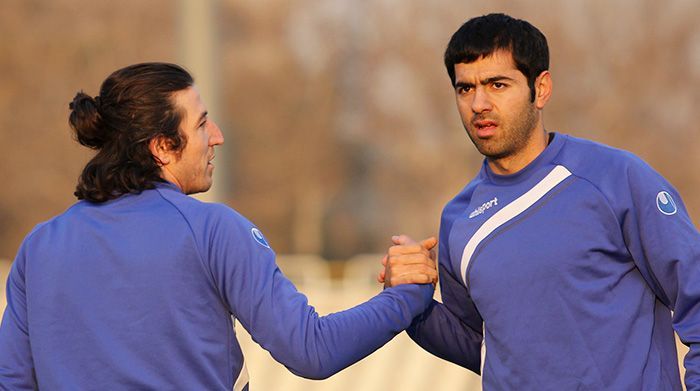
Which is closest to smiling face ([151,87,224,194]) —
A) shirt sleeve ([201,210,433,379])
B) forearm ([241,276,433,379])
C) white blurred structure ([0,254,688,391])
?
shirt sleeve ([201,210,433,379])

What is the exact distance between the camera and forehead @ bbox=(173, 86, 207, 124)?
13.3 ft

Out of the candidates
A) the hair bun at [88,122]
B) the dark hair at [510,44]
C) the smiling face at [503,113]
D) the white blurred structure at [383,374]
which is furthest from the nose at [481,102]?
the white blurred structure at [383,374]

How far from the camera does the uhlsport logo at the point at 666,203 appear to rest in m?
4.21

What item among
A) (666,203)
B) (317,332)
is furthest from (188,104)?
(666,203)

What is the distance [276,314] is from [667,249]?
1.18m

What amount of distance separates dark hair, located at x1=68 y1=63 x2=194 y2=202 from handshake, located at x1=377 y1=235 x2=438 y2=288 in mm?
836

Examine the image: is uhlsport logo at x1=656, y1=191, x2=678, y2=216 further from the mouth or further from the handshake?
the handshake

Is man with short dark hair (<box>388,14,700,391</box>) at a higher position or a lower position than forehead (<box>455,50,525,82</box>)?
lower

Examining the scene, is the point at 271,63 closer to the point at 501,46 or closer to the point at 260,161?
the point at 260,161

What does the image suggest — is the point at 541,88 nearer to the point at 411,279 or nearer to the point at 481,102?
the point at 481,102

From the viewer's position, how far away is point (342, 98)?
3025 cm

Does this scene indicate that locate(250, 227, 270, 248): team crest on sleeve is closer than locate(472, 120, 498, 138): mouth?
Yes

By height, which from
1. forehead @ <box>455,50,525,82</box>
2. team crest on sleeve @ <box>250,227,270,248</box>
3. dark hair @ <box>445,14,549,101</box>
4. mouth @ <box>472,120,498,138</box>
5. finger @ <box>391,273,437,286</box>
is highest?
dark hair @ <box>445,14,549,101</box>

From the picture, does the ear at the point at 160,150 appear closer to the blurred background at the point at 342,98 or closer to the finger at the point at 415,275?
the finger at the point at 415,275
